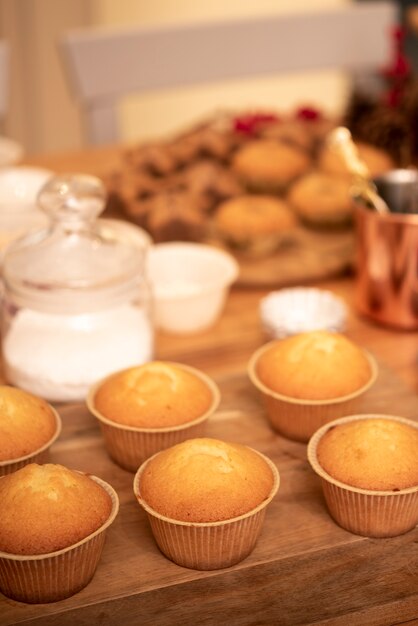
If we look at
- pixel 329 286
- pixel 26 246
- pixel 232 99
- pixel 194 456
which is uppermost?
pixel 26 246

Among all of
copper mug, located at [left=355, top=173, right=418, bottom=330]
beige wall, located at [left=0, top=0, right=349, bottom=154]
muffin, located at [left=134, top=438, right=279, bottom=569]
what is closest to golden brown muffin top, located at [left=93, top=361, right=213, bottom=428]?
muffin, located at [left=134, top=438, right=279, bottom=569]

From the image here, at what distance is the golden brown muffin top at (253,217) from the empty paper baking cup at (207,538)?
0.79 meters

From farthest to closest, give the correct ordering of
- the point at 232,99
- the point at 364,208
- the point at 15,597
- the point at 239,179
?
the point at 232,99 < the point at 239,179 < the point at 364,208 < the point at 15,597

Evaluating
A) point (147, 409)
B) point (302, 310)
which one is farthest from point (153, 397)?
point (302, 310)

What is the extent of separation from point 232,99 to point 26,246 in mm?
3456

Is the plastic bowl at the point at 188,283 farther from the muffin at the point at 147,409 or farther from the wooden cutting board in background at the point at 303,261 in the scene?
the muffin at the point at 147,409

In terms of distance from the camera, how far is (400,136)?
6.73ft

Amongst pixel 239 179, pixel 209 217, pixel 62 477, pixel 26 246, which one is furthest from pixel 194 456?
pixel 239 179

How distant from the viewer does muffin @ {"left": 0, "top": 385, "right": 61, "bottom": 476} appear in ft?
3.56

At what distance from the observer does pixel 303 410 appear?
1192mm

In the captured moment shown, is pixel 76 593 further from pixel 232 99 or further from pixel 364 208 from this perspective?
pixel 232 99

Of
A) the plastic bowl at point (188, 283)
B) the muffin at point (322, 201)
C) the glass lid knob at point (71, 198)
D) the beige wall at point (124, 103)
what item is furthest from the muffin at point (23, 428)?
the beige wall at point (124, 103)

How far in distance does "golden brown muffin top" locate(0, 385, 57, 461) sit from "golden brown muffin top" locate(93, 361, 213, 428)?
0.24ft

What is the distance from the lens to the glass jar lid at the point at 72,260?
1265mm
